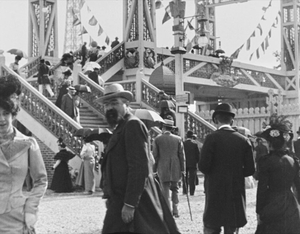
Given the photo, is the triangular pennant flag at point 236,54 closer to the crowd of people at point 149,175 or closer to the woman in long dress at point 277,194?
the crowd of people at point 149,175

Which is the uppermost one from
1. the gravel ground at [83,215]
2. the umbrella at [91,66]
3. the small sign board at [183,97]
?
the umbrella at [91,66]

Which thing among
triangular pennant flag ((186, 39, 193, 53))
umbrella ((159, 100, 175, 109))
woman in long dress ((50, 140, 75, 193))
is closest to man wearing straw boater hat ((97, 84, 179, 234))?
woman in long dress ((50, 140, 75, 193))

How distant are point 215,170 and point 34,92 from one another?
13.9m

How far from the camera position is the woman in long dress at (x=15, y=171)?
449 centimetres

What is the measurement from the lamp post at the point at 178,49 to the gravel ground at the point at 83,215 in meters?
3.61

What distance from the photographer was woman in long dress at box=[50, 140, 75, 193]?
55.8 feet

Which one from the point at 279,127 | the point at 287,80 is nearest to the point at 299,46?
the point at 287,80

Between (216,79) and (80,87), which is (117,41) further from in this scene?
(80,87)

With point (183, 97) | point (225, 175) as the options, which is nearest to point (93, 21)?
point (183, 97)

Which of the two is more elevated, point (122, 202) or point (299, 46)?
point (299, 46)

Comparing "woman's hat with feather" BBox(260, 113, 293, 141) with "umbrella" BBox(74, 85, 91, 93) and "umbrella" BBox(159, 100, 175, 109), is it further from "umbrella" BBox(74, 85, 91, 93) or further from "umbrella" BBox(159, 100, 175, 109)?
"umbrella" BBox(74, 85, 91, 93)

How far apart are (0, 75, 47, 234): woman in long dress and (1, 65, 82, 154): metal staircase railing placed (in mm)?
13327

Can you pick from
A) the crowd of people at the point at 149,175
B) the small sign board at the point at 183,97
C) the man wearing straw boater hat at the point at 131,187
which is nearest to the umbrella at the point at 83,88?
the small sign board at the point at 183,97

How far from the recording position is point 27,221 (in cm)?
448
